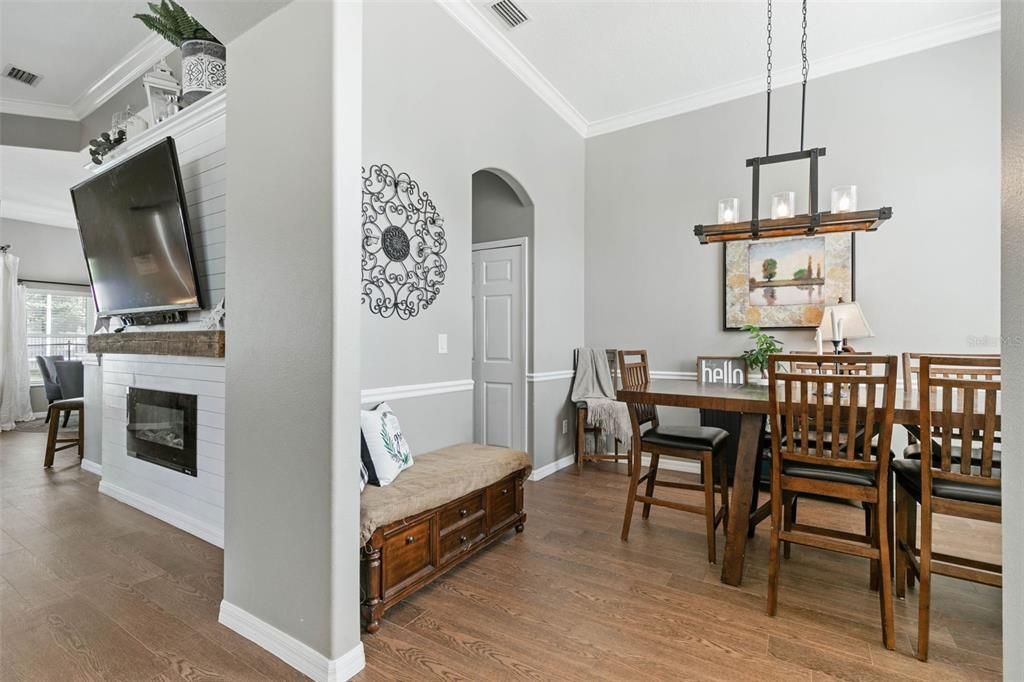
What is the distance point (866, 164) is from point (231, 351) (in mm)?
4481

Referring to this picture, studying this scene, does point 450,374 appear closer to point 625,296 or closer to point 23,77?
point 625,296

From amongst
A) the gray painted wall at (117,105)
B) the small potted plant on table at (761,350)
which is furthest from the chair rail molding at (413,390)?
the gray painted wall at (117,105)

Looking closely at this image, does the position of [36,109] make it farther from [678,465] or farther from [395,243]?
[678,465]

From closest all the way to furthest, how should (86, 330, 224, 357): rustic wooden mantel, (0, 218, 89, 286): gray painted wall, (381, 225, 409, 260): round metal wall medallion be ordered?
(86, 330, 224, 357): rustic wooden mantel
(381, 225, 409, 260): round metal wall medallion
(0, 218, 89, 286): gray painted wall

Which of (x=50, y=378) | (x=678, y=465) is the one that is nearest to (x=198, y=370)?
(x=678, y=465)

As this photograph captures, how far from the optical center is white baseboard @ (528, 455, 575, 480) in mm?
3922

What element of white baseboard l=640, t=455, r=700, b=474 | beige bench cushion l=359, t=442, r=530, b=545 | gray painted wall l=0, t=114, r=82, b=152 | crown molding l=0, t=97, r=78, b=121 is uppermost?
crown molding l=0, t=97, r=78, b=121

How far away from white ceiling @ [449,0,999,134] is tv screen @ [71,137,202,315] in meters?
2.12

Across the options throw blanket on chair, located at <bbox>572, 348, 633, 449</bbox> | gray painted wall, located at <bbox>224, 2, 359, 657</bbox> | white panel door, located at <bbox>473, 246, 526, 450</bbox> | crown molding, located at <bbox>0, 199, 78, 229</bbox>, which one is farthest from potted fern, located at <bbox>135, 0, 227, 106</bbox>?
crown molding, located at <bbox>0, 199, 78, 229</bbox>

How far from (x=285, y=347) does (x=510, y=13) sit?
2.82 m

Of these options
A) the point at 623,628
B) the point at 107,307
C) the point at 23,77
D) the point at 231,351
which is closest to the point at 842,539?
the point at 623,628

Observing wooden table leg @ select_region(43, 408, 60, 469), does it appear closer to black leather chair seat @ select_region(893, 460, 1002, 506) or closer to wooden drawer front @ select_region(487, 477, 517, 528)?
wooden drawer front @ select_region(487, 477, 517, 528)

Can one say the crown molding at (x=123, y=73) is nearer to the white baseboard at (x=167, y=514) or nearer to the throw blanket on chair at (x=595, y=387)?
the white baseboard at (x=167, y=514)

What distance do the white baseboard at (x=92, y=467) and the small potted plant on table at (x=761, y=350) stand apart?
5388 mm
